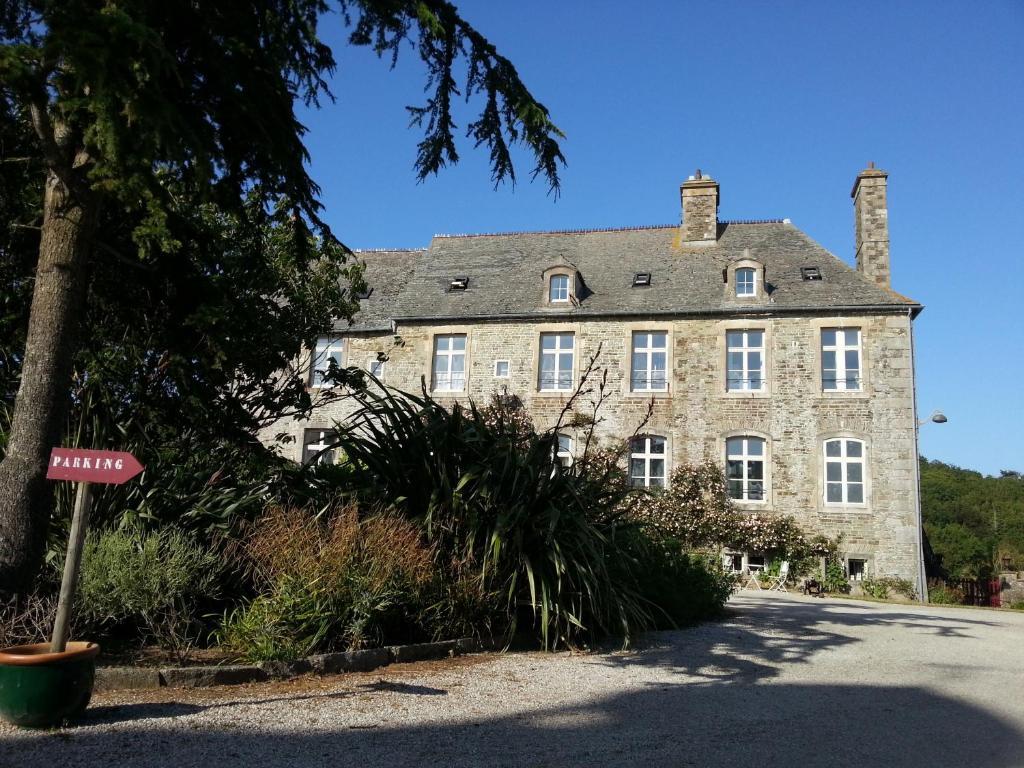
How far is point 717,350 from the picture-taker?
20.6 metres

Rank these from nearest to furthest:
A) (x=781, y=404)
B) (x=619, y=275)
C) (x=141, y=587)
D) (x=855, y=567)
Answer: (x=141, y=587), (x=855, y=567), (x=781, y=404), (x=619, y=275)

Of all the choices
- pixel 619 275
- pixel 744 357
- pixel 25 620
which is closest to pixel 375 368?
pixel 619 275

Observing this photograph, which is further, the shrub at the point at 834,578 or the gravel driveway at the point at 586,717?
the shrub at the point at 834,578

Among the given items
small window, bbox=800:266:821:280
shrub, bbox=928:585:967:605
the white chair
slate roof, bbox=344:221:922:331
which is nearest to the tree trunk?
the white chair

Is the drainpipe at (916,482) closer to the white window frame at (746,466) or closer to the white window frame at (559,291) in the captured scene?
the white window frame at (746,466)

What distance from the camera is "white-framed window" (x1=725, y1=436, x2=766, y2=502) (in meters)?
19.8

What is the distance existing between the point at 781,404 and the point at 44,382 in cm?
1743

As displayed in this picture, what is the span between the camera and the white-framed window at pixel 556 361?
2159cm

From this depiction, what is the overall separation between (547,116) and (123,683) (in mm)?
4750

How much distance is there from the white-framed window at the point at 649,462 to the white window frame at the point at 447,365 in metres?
4.94

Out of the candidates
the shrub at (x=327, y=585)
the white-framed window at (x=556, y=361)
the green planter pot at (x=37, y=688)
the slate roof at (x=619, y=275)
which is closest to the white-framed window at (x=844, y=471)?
the slate roof at (x=619, y=275)

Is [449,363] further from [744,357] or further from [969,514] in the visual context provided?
[969,514]

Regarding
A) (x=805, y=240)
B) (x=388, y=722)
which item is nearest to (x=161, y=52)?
(x=388, y=722)

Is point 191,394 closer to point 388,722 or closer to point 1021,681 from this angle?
point 388,722
